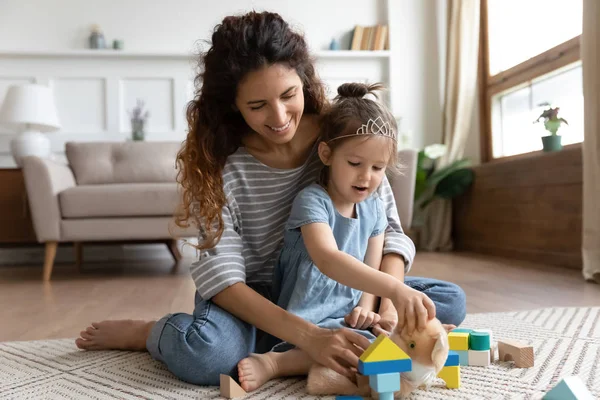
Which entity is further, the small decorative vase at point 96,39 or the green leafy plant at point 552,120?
the small decorative vase at point 96,39

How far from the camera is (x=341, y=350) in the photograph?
3.00ft

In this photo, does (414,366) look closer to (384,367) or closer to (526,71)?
(384,367)

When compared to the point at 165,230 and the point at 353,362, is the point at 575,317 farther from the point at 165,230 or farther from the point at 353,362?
Result: the point at 165,230

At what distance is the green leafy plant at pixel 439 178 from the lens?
3.87 meters

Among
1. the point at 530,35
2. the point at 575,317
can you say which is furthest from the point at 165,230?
the point at 530,35

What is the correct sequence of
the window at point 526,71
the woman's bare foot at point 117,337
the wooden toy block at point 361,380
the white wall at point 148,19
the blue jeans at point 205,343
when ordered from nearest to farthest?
the wooden toy block at point 361,380 < the blue jeans at point 205,343 < the woman's bare foot at point 117,337 < the window at point 526,71 < the white wall at point 148,19

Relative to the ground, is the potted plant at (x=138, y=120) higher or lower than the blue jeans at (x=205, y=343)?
higher

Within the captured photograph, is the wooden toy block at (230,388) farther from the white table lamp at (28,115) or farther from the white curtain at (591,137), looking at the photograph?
the white table lamp at (28,115)

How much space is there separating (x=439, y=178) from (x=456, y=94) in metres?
0.63

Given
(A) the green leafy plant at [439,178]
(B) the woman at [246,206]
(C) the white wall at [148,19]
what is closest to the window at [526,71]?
(A) the green leafy plant at [439,178]

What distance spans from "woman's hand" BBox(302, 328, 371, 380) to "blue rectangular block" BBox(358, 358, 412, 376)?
112 millimetres

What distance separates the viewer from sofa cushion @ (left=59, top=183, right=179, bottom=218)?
9.23 feet

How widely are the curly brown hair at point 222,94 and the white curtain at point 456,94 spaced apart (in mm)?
2990

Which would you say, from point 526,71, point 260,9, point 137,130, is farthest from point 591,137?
point 137,130
